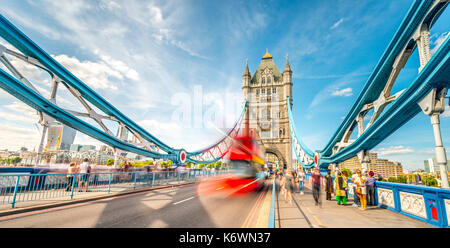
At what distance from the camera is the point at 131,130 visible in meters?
18.7

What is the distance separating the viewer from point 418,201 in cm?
570

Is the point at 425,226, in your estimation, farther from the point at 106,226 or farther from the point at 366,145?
the point at 106,226

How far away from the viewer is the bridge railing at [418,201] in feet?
15.8

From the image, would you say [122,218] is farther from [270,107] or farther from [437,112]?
[270,107]

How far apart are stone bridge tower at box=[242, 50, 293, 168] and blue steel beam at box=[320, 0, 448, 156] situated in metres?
39.4

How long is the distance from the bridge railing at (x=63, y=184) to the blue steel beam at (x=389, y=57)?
50.2ft

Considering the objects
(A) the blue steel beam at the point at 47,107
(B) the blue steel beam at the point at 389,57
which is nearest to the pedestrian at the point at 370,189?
(B) the blue steel beam at the point at 389,57

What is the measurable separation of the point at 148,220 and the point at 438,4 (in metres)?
12.8

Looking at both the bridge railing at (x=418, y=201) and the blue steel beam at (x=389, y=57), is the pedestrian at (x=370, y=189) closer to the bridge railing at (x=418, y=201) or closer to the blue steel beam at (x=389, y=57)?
the bridge railing at (x=418, y=201)

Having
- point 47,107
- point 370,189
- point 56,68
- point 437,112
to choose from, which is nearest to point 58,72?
point 56,68

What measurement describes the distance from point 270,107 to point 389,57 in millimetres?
48910

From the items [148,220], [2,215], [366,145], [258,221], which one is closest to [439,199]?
[258,221]
